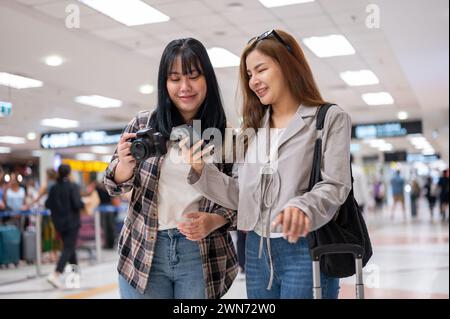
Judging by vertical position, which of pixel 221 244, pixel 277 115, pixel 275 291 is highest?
pixel 277 115

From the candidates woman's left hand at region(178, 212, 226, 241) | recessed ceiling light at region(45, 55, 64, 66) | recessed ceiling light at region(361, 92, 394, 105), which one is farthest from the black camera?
recessed ceiling light at region(361, 92, 394, 105)

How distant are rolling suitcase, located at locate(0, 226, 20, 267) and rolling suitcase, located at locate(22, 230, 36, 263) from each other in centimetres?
18

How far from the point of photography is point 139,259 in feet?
5.99

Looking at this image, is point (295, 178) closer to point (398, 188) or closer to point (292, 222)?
point (292, 222)

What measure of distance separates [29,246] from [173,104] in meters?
7.84

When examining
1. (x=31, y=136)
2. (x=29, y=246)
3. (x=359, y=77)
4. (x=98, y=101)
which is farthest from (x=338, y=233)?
(x=31, y=136)

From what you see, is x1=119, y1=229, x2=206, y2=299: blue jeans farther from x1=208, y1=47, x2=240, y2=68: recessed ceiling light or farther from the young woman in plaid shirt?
x1=208, y1=47, x2=240, y2=68: recessed ceiling light

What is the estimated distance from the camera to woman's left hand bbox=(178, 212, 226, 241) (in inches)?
65.9

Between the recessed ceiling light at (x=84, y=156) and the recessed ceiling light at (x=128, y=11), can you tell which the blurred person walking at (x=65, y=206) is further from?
the recessed ceiling light at (x=84, y=156)

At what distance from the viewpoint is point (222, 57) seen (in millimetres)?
Result: 8281

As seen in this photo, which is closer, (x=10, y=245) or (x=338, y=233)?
(x=338, y=233)
